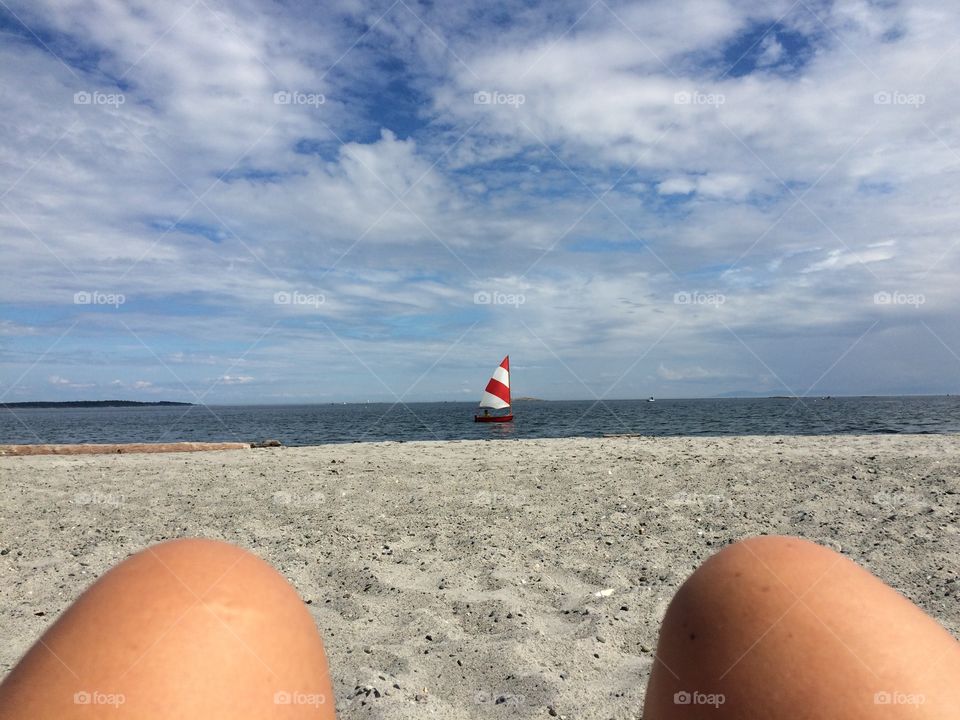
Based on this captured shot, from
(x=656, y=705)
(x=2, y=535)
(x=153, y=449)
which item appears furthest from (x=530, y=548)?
(x=153, y=449)

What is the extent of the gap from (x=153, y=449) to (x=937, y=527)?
14.3 m

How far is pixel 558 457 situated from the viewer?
10344mm

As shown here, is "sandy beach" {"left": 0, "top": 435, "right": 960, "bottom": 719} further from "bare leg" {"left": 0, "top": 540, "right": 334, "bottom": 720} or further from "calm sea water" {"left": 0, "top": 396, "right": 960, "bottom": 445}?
"calm sea water" {"left": 0, "top": 396, "right": 960, "bottom": 445}

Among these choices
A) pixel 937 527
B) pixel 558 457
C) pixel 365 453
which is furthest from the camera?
pixel 365 453

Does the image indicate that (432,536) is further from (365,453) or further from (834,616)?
(365,453)

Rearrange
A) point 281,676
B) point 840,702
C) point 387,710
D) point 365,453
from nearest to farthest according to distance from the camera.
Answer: point 840,702
point 281,676
point 387,710
point 365,453

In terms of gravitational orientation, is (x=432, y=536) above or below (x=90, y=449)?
below
